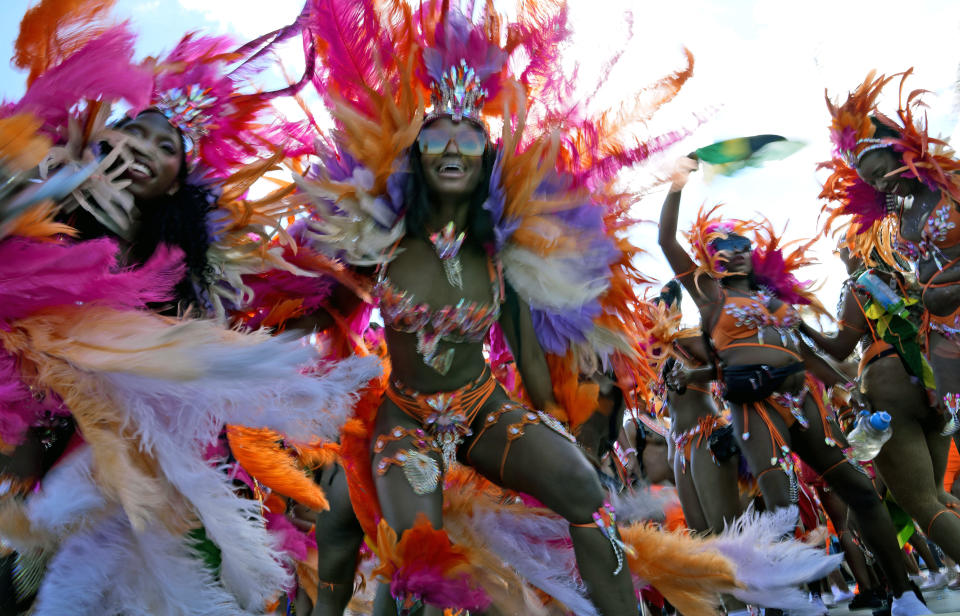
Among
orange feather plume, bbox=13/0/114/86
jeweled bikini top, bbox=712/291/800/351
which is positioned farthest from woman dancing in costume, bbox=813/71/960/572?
orange feather plume, bbox=13/0/114/86

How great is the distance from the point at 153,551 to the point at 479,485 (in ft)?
4.20

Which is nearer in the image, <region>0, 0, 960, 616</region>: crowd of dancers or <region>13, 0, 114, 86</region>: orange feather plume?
<region>0, 0, 960, 616</region>: crowd of dancers

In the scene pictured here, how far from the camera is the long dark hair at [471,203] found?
302cm

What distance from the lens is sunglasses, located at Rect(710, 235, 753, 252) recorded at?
5273 mm

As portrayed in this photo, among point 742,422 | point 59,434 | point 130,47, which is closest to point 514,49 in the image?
point 130,47

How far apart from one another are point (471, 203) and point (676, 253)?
2.29 meters

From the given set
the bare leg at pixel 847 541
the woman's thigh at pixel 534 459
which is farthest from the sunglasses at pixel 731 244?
the woman's thigh at pixel 534 459

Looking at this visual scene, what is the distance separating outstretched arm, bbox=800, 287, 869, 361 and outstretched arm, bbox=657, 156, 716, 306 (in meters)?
0.75

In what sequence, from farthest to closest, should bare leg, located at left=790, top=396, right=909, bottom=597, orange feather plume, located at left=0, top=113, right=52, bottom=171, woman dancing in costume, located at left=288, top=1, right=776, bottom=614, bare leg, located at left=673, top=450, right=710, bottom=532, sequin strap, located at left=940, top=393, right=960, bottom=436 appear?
bare leg, located at left=673, top=450, right=710, bottom=532
sequin strap, located at left=940, top=393, right=960, bottom=436
bare leg, located at left=790, top=396, right=909, bottom=597
woman dancing in costume, located at left=288, top=1, right=776, bottom=614
orange feather plume, located at left=0, top=113, right=52, bottom=171

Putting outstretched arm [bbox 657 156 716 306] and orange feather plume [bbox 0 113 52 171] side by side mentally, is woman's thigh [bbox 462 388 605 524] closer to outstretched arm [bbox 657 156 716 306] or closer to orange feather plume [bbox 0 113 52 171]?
orange feather plume [bbox 0 113 52 171]

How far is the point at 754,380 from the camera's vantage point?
4750mm

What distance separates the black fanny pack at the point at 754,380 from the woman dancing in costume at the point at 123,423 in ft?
10.3

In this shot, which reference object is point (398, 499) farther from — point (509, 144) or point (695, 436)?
point (695, 436)

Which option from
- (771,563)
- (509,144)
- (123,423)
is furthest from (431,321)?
(771,563)
